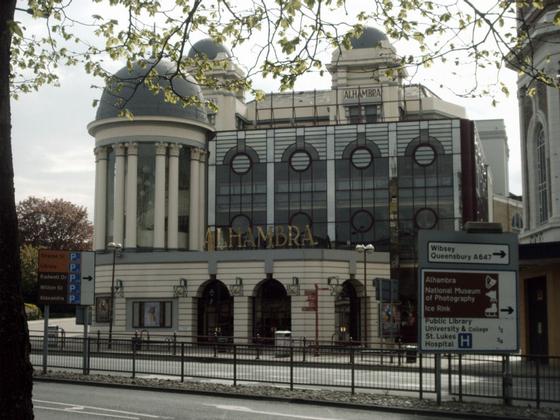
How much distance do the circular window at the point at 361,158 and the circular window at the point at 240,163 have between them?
26.6ft

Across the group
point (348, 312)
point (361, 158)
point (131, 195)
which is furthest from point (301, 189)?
point (348, 312)

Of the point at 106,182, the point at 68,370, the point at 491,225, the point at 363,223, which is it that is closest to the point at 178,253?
the point at 106,182

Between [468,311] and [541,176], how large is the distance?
2496cm

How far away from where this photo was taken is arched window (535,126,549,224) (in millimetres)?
38125

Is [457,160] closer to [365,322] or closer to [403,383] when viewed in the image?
[365,322]

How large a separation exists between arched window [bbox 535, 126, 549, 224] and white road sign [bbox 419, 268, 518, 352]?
23.4 m

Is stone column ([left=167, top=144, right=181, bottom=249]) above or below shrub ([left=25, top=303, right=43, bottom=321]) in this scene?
above

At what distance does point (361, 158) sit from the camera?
2363 inches

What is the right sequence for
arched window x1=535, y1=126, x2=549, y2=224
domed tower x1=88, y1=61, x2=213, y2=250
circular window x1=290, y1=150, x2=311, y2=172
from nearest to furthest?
1. arched window x1=535, y1=126, x2=549, y2=224
2. domed tower x1=88, y1=61, x2=213, y2=250
3. circular window x1=290, y1=150, x2=311, y2=172

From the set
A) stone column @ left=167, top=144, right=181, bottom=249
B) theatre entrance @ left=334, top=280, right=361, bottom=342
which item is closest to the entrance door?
theatre entrance @ left=334, top=280, right=361, bottom=342

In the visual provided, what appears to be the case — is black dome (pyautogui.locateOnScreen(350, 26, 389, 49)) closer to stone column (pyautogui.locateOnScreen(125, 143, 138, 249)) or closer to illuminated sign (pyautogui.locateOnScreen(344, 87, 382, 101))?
illuminated sign (pyautogui.locateOnScreen(344, 87, 382, 101))

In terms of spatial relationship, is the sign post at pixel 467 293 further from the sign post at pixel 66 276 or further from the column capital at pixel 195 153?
the column capital at pixel 195 153

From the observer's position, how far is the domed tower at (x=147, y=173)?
2276 inches

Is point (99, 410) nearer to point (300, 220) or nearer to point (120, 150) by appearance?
point (120, 150)
